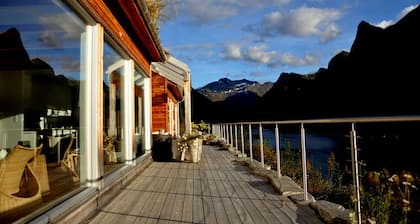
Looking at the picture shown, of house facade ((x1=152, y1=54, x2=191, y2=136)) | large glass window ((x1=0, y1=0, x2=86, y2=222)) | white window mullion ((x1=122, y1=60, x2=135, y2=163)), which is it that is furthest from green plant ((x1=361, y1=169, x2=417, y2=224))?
house facade ((x1=152, y1=54, x2=191, y2=136))

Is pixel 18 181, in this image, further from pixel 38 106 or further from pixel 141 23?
pixel 141 23

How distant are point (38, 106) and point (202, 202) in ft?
7.04

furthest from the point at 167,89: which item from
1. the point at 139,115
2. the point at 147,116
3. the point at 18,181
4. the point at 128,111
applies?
the point at 18,181

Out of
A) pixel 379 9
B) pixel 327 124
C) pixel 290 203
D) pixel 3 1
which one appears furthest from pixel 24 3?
pixel 379 9

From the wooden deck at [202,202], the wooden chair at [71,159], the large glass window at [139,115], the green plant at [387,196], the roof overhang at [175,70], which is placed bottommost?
the wooden deck at [202,202]

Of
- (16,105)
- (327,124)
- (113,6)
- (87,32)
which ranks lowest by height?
(327,124)

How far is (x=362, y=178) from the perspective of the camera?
2.80 m

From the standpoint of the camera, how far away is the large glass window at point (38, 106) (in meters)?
2.66

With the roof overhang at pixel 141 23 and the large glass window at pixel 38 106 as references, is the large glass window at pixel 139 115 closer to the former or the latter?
the roof overhang at pixel 141 23

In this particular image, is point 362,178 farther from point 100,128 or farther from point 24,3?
point 24,3

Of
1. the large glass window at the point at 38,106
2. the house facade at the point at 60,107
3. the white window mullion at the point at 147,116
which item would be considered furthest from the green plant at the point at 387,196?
the white window mullion at the point at 147,116

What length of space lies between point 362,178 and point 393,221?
0.38 m

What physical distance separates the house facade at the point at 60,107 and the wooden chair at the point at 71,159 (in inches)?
0.4

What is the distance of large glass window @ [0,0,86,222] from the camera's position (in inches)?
105
